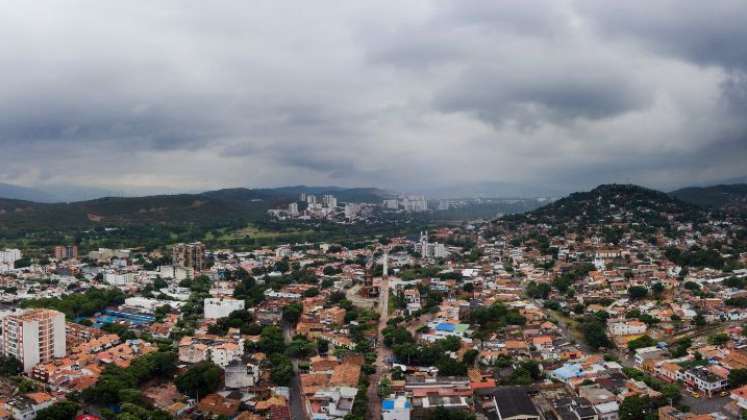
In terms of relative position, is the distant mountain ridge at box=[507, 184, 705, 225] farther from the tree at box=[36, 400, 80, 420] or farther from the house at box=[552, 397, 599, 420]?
the tree at box=[36, 400, 80, 420]

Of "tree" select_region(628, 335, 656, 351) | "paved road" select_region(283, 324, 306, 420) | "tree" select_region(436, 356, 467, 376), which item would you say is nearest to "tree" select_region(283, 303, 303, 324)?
"paved road" select_region(283, 324, 306, 420)

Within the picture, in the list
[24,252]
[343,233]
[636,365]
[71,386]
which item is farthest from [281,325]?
[343,233]

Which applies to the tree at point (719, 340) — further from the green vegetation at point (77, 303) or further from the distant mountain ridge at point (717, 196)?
the distant mountain ridge at point (717, 196)

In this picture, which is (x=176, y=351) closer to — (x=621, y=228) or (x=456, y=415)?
(x=456, y=415)

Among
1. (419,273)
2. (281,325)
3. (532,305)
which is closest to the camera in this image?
(281,325)

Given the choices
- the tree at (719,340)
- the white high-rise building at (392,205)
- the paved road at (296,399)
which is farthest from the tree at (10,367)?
the white high-rise building at (392,205)

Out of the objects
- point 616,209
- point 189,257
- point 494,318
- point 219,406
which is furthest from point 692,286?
point 189,257
